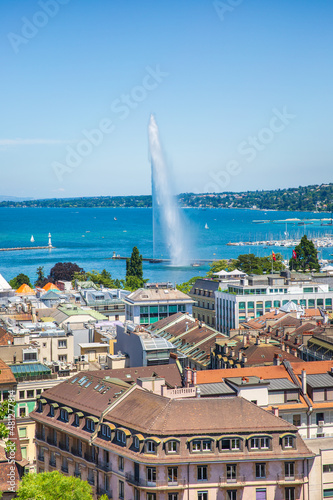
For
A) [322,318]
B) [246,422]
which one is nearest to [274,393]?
[246,422]

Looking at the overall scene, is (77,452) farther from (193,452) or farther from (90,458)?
(193,452)

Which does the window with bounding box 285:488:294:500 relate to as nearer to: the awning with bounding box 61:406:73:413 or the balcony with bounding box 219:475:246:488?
the balcony with bounding box 219:475:246:488

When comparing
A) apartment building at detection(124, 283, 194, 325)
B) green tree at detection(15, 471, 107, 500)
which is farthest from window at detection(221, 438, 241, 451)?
apartment building at detection(124, 283, 194, 325)

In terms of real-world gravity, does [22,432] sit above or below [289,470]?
below

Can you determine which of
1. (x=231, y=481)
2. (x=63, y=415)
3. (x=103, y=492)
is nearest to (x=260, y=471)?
(x=231, y=481)

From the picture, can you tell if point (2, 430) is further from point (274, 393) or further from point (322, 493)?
point (274, 393)

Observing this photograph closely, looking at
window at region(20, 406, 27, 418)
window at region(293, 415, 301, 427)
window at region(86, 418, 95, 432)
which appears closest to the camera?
window at region(86, 418, 95, 432)
